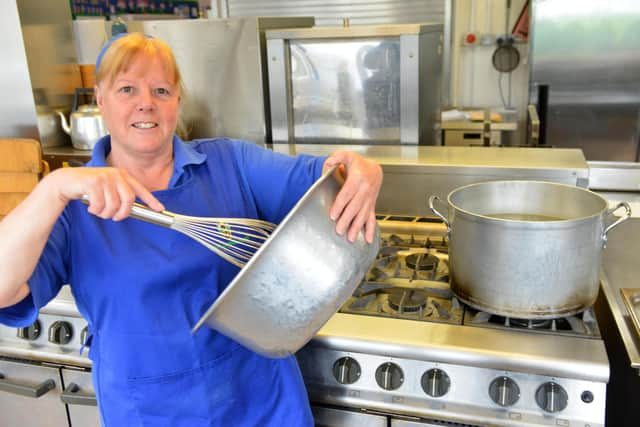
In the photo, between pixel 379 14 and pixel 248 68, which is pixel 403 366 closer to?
pixel 248 68

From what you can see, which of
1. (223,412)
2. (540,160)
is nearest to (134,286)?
(223,412)

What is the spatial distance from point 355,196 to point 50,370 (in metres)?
0.87

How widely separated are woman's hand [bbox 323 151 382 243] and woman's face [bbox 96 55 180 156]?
0.87ft

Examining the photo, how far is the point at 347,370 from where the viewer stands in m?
1.00

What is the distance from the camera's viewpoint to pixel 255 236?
85 centimetres

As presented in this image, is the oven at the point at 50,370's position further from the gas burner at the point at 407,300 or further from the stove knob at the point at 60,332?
the gas burner at the point at 407,300

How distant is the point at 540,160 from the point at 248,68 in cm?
98

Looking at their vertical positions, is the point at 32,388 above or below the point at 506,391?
below

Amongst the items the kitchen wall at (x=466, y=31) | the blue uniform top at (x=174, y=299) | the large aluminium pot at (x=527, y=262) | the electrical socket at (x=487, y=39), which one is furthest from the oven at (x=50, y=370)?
the electrical socket at (x=487, y=39)

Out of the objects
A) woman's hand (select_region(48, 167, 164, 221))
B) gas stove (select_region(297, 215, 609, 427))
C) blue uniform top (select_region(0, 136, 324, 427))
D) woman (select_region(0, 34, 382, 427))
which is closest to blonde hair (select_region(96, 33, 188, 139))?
woman (select_region(0, 34, 382, 427))

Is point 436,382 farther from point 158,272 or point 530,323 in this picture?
point 158,272

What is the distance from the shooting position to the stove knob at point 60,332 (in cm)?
121

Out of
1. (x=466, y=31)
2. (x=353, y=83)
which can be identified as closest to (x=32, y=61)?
(x=353, y=83)

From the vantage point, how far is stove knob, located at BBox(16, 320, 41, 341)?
124 cm
